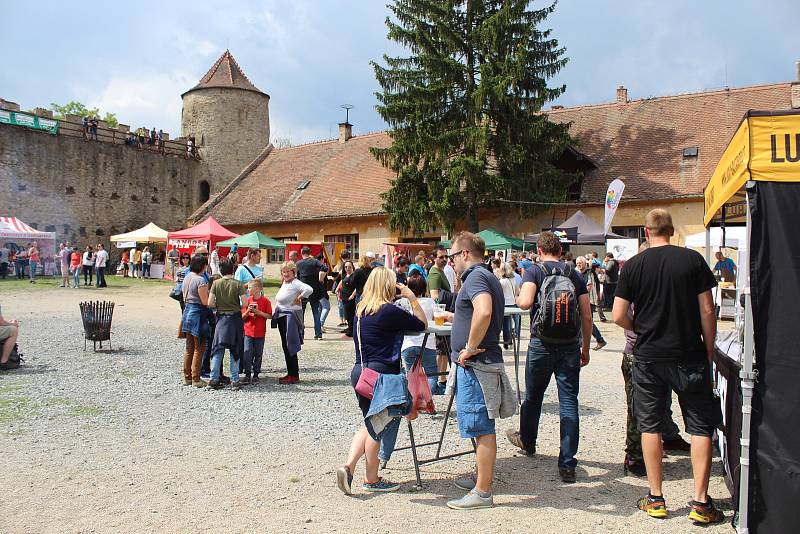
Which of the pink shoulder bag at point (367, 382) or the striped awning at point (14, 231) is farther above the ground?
the striped awning at point (14, 231)

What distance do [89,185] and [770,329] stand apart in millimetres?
36698

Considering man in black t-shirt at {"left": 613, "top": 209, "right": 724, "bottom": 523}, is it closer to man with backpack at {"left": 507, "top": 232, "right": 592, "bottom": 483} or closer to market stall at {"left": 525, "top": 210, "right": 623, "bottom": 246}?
man with backpack at {"left": 507, "top": 232, "right": 592, "bottom": 483}

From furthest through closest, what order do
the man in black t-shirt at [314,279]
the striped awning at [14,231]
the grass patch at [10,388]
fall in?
1. the striped awning at [14,231]
2. the man in black t-shirt at [314,279]
3. the grass patch at [10,388]

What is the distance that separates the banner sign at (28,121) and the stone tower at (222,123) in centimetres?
805

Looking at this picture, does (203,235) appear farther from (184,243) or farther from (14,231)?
(14,231)

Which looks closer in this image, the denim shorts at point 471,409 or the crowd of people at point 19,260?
the denim shorts at point 471,409

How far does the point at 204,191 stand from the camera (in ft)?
132

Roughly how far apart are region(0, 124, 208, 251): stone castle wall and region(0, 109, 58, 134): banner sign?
0.31m

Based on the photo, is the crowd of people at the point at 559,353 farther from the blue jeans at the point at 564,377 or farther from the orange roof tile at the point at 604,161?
the orange roof tile at the point at 604,161

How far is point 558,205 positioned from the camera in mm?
24031

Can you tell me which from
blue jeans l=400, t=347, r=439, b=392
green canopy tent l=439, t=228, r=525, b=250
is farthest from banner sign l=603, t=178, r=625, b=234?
blue jeans l=400, t=347, r=439, b=392

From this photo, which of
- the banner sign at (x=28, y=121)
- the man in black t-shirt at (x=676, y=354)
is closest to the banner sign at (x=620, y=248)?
the man in black t-shirt at (x=676, y=354)

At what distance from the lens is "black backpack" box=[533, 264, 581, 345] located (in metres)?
4.76

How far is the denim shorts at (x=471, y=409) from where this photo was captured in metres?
4.30
